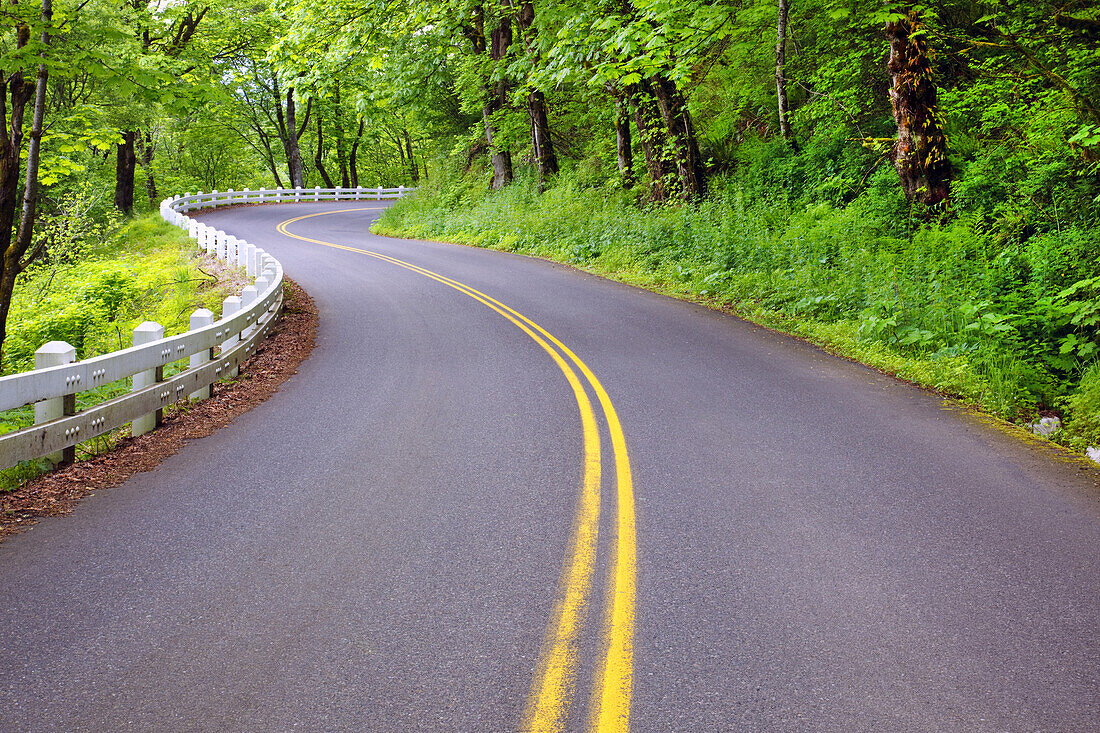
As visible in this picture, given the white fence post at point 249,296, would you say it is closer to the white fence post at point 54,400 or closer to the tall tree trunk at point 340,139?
the white fence post at point 54,400

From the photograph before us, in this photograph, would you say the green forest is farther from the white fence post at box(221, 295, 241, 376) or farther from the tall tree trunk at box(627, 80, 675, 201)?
the white fence post at box(221, 295, 241, 376)

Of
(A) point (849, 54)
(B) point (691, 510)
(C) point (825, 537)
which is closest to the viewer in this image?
(C) point (825, 537)

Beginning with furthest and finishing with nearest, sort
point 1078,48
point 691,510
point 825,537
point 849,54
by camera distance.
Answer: point 849,54
point 1078,48
point 691,510
point 825,537

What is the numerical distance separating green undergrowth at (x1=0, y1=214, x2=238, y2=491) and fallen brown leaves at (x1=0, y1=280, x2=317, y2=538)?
1.06 ft

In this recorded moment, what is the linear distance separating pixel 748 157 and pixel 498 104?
13.8 meters

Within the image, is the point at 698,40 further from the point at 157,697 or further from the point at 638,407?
the point at 157,697

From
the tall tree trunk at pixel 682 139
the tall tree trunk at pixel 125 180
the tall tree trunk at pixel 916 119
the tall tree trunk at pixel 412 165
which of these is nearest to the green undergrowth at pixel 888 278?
the tall tree trunk at pixel 682 139

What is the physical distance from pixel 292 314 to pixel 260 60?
85.3 feet

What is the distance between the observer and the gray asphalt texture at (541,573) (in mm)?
3391

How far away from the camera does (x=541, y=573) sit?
Result: 4.58 metres

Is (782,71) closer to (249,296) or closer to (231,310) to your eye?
(249,296)

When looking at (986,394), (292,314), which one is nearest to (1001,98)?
(986,394)

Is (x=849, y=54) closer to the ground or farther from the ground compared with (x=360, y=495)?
farther from the ground

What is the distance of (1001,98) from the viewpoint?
14.4 m
